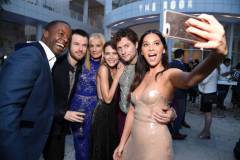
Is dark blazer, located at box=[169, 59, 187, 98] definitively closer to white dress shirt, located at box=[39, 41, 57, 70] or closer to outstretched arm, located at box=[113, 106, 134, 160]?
outstretched arm, located at box=[113, 106, 134, 160]

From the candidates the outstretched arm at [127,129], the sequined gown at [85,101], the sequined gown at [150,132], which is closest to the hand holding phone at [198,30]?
the sequined gown at [150,132]

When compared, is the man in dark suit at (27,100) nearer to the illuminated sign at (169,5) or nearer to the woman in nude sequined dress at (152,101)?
the woman in nude sequined dress at (152,101)

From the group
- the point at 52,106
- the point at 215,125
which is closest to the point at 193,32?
the point at 52,106

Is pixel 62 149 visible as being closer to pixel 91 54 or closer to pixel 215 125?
pixel 91 54

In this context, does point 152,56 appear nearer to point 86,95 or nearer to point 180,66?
point 86,95

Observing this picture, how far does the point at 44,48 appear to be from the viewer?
2.00m

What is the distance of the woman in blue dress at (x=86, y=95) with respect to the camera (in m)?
2.88

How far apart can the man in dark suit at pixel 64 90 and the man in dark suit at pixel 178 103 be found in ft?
9.79

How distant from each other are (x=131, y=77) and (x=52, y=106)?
3.34ft

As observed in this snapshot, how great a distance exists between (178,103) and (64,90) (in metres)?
3.49

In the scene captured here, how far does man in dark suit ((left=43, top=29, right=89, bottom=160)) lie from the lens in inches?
102

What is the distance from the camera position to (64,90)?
2.63m

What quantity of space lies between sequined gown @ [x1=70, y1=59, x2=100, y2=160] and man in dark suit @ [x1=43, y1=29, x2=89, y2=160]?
0.32 ft

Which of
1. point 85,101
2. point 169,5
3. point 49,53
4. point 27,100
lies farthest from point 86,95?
point 169,5
